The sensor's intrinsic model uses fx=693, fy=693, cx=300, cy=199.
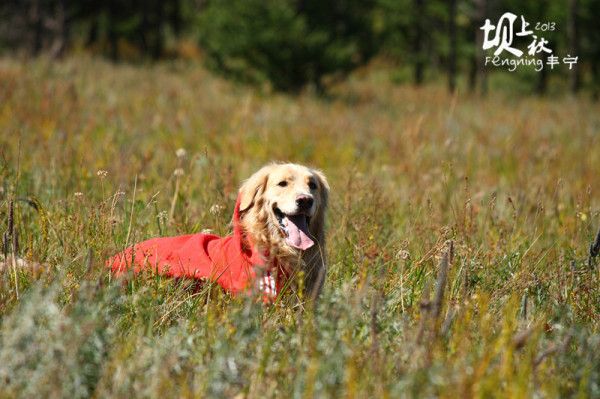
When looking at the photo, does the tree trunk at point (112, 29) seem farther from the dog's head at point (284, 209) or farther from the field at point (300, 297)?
the dog's head at point (284, 209)

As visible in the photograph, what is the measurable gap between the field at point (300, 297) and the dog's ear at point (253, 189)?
189mm


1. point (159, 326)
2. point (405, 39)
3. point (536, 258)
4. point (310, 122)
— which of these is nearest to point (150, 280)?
point (159, 326)

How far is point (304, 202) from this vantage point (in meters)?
3.85

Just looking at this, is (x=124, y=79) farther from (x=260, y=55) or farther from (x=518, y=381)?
(x=518, y=381)

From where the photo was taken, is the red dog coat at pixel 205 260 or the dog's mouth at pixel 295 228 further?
the dog's mouth at pixel 295 228

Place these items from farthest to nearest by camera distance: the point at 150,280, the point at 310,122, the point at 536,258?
the point at 310,122, the point at 536,258, the point at 150,280

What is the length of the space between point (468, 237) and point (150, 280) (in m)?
1.80

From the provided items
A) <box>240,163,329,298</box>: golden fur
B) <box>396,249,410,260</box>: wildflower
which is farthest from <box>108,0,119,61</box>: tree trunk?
<box>396,249,410,260</box>: wildflower

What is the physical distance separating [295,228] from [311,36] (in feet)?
35.2

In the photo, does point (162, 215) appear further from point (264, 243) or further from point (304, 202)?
point (304, 202)

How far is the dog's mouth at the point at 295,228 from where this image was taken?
→ 384 cm

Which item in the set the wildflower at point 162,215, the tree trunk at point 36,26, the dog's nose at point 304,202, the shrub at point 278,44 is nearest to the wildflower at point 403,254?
the dog's nose at point 304,202

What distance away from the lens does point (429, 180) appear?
6012 millimetres

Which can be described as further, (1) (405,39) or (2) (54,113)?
(1) (405,39)
